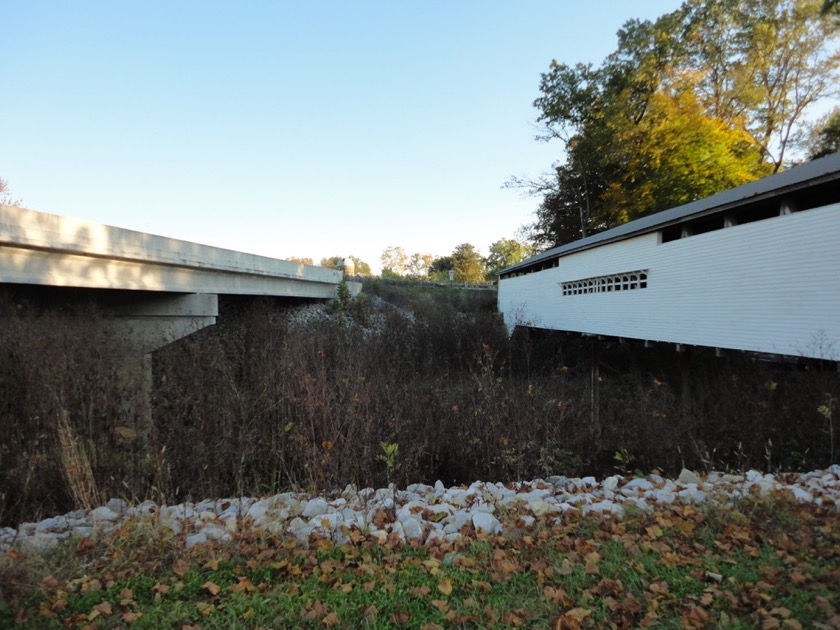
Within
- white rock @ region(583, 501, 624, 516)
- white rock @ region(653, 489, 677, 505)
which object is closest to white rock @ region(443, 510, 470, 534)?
white rock @ region(583, 501, 624, 516)

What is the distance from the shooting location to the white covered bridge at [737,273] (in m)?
8.88

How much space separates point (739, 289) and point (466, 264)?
49.8m

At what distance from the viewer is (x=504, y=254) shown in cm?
6856

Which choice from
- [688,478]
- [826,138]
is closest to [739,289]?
[688,478]

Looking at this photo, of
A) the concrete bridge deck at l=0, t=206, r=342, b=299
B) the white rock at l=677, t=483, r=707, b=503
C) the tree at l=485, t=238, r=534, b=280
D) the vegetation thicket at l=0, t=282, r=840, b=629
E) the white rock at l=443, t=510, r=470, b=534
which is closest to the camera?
the vegetation thicket at l=0, t=282, r=840, b=629

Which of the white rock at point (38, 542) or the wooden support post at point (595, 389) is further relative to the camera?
the wooden support post at point (595, 389)

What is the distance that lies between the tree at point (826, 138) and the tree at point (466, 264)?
117 feet

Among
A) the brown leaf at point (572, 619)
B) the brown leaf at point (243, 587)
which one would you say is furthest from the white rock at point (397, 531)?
the brown leaf at point (572, 619)

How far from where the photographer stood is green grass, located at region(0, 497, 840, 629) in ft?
9.57

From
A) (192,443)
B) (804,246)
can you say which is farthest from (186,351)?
(804,246)

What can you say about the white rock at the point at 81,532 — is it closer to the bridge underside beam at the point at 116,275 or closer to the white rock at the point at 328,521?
the white rock at the point at 328,521

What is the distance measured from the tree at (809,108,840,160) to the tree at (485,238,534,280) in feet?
130

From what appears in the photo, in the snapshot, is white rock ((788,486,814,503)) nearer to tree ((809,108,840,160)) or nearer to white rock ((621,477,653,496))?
white rock ((621,477,653,496))

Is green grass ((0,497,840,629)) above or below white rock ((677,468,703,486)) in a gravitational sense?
above
